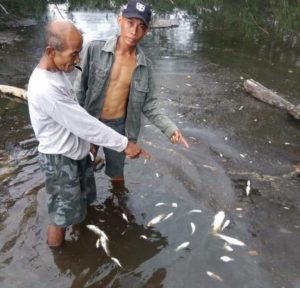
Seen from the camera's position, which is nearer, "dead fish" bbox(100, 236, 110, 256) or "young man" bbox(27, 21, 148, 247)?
"young man" bbox(27, 21, 148, 247)

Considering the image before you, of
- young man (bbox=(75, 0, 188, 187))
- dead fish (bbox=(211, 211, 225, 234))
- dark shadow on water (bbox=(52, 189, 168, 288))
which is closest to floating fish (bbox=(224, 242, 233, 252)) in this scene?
dead fish (bbox=(211, 211, 225, 234))

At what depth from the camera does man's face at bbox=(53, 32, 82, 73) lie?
10.1 ft

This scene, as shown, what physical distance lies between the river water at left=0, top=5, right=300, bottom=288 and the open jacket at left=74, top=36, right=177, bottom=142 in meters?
1.07

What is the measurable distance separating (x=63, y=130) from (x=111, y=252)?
1357 millimetres

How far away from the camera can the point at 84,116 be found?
325 cm

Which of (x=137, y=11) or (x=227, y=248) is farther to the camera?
(x=227, y=248)

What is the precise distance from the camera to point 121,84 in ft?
13.7

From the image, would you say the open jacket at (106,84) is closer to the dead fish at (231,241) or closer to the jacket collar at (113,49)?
the jacket collar at (113,49)

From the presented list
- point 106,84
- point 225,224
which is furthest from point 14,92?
point 225,224

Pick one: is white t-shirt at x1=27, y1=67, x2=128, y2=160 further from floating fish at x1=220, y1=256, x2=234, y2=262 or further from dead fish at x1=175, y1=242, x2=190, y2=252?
floating fish at x1=220, y1=256, x2=234, y2=262

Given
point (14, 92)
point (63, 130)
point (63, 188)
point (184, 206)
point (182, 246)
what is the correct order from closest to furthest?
point (63, 130)
point (63, 188)
point (182, 246)
point (184, 206)
point (14, 92)

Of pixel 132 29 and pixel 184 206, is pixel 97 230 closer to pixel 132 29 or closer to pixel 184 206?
pixel 184 206

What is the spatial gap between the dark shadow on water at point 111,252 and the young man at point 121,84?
0.92 m

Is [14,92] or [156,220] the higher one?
[14,92]
